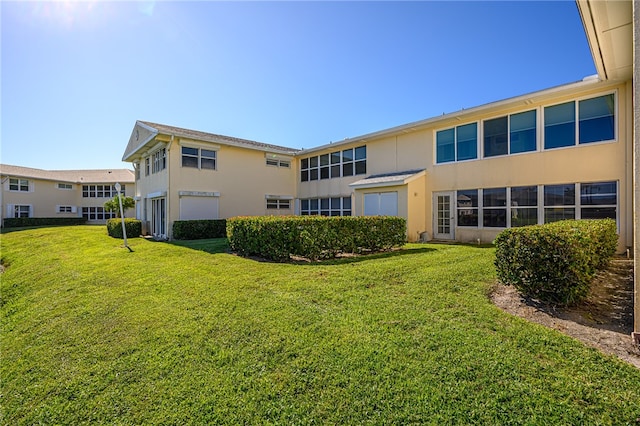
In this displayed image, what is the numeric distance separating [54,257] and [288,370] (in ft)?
41.9

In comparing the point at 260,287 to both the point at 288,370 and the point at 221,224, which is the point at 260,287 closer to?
the point at 288,370

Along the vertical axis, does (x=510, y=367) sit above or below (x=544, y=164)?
below

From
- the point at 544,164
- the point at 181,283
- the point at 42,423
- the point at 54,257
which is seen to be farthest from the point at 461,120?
the point at 54,257

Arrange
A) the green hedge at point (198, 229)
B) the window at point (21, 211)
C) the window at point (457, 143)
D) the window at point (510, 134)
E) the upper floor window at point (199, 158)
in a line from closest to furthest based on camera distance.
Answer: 1. the window at point (510, 134)
2. the window at point (457, 143)
3. the green hedge at point (198, 229)
4. the upper floor window at point (199, 158)
5. the window at point (21, 211)

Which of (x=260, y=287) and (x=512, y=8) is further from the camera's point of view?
(x=512, y=8)

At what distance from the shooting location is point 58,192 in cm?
3077

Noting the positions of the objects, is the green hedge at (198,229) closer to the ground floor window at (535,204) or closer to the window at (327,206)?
the window at (327,206)

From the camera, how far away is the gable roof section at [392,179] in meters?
13.3

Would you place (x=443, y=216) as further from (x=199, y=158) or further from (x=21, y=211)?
(x=21, y=211)

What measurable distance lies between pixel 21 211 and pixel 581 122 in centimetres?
4129

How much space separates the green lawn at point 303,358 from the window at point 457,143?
26.0 feet

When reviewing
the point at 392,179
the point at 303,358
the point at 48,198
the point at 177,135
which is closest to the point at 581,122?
the point at 392,179

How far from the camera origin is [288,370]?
341 centimetres

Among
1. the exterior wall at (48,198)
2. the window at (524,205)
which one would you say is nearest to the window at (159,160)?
the exterior wall at (48,198)
